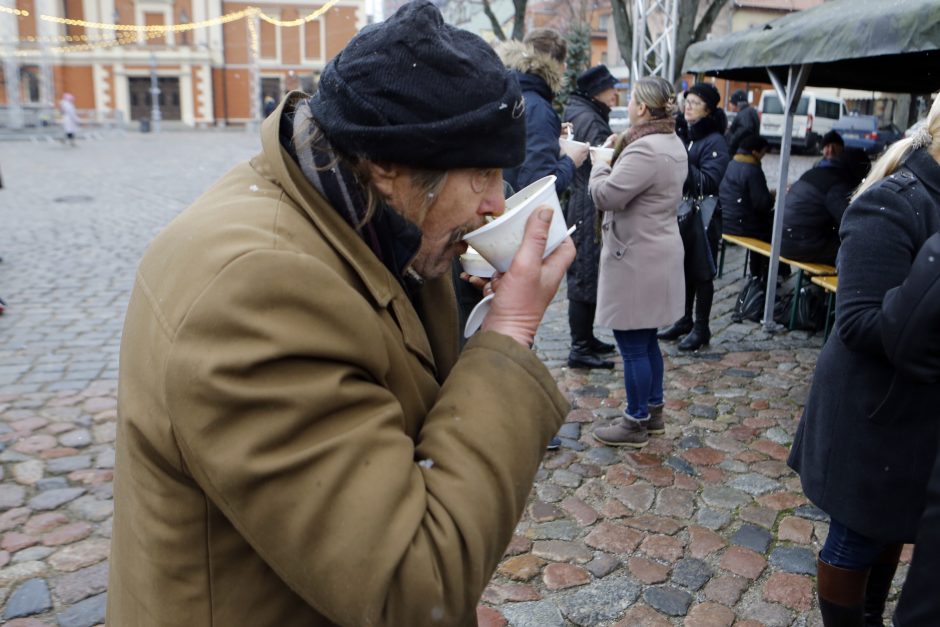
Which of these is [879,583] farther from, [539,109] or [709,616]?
[539,109]

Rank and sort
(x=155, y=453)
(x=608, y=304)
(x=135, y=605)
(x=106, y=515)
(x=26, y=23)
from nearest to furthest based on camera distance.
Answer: (x=155, y=453), (x=135, y=605), (x=106, y=515), (x=608, y=304), (x=26, y=23)

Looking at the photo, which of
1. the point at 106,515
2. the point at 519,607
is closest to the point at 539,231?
the point at 519,607

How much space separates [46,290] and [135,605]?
7481 millimetres

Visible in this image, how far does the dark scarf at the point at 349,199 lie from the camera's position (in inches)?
48.0

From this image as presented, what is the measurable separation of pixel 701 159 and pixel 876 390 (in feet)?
16.4

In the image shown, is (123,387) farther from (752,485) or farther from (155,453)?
(752,485)

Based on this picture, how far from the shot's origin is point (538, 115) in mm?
4488

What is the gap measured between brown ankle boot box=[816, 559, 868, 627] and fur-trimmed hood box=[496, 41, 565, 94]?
3046 mm

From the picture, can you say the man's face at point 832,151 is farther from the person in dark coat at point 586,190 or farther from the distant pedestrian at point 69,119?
the distant pedestrian at point 69,119

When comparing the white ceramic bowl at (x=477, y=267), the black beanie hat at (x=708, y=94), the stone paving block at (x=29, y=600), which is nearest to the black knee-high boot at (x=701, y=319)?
the black beanie hat at (x=708, y=94)

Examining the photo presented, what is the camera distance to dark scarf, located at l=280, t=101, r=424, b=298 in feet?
4.00

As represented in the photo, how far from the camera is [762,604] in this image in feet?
10.1

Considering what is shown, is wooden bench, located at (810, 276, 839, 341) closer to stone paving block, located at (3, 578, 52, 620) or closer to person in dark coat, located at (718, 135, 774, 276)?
person in dark coat, located at (718, 135, 774, 276)

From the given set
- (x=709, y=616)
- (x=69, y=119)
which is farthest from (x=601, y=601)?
(x=69, y=119)
